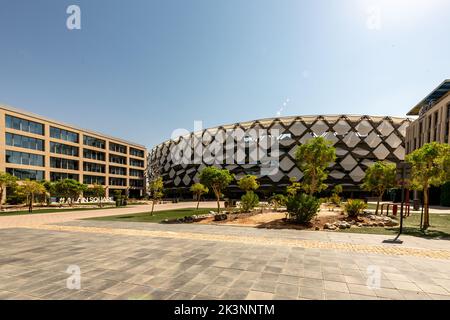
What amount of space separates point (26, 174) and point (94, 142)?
1764 centimetres

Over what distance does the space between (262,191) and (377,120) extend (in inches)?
1227

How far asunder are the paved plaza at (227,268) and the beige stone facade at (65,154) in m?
40.6

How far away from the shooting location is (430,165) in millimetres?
11445

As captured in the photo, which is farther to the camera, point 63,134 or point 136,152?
point 136,152

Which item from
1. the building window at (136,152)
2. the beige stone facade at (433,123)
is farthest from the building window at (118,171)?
the beige stone facade at (433,123)

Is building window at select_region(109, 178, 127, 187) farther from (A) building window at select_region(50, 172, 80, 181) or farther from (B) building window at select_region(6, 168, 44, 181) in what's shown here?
(B) building window at select_region(6, 168, 44, 181)

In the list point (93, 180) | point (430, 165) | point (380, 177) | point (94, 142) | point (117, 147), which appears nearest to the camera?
point (430, 165)

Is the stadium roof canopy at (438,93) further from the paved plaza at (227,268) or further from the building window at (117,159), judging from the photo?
the building window at (117,159)

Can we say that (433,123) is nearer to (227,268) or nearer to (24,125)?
(227,268)

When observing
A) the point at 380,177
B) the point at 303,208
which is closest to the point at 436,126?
the point at 380,177

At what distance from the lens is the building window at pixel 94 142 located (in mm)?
53450

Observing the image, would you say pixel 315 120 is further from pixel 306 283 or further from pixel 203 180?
pixel 306 283

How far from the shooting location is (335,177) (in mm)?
47438

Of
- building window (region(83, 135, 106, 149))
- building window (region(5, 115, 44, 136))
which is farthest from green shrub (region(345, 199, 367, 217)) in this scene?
building window (region(83, 135, 106, 149))
